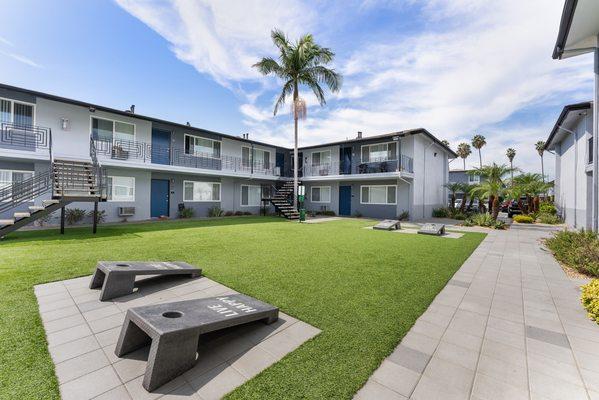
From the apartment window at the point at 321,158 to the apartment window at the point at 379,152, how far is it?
134 inches

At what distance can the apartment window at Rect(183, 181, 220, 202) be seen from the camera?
18.1 metres

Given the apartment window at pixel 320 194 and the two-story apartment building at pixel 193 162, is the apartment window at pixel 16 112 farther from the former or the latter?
the apartment window at pixel 320 194

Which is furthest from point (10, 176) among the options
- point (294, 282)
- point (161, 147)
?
point (294, 282)

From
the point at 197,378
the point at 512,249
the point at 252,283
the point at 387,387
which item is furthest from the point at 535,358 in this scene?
the point at 512,249

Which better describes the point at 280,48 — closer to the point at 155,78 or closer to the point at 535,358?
the point at 155,78

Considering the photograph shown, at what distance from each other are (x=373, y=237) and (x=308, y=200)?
13.7 metres

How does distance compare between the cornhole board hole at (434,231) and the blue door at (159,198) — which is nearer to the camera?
the cornhole board hole at (434,231)

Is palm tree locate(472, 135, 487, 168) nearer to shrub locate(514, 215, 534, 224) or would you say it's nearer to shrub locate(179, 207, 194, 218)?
shrub locate(514, 215, 534, 224)

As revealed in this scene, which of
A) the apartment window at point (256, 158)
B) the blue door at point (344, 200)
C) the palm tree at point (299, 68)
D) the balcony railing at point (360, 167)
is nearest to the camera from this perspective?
the palm tree at point (299, 68)

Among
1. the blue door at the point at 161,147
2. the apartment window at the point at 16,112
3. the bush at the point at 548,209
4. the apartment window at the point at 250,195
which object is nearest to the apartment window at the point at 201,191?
the blue door at the point at 161,147

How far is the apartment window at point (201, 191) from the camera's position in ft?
59.4

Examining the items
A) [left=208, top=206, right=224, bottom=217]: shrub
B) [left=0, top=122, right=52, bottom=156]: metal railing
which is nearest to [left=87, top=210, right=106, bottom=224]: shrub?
[left=0, top=122, right=52, bottom=156]: metal railing

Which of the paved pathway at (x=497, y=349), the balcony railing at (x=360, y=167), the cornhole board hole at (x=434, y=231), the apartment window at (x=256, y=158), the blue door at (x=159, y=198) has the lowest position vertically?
the paved pathway at (x=497, y=349)

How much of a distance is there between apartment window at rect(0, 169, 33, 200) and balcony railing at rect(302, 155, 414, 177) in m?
17.3
